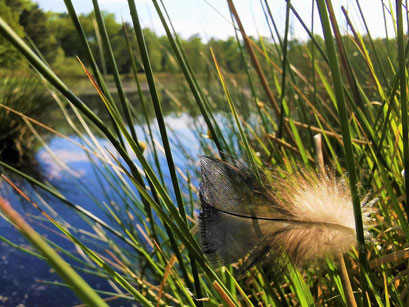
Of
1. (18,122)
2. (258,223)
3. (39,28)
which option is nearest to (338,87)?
(258,223)

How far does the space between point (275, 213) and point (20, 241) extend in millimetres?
1007

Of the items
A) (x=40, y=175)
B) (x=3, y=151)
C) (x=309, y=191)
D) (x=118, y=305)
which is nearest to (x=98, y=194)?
(x=40, y=175)

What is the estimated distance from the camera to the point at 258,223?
23cm

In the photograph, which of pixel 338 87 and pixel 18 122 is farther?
pixel 18 122

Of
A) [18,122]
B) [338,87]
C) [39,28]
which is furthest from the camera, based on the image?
[39,28]

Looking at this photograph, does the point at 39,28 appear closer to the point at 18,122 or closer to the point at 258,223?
the point at 18,122

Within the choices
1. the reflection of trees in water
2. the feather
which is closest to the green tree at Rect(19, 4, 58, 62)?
the reflection of trees in water

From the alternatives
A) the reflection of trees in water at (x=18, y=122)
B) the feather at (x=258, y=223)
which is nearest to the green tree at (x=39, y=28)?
the reflection of trees in water at (x=18, y=122)

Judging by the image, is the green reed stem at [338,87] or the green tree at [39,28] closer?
the green reed stem at [338,87]

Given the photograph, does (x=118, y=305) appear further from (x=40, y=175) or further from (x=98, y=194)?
(x=40, y=175)

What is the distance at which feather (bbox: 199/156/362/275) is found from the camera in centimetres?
22

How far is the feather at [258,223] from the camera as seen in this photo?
22cm

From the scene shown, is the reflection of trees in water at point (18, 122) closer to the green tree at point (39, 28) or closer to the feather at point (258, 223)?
the green tree at point (39, 28)

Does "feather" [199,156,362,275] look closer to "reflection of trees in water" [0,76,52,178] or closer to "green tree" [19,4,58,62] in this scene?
"reflection of trees in water" [0,76,52,178]
